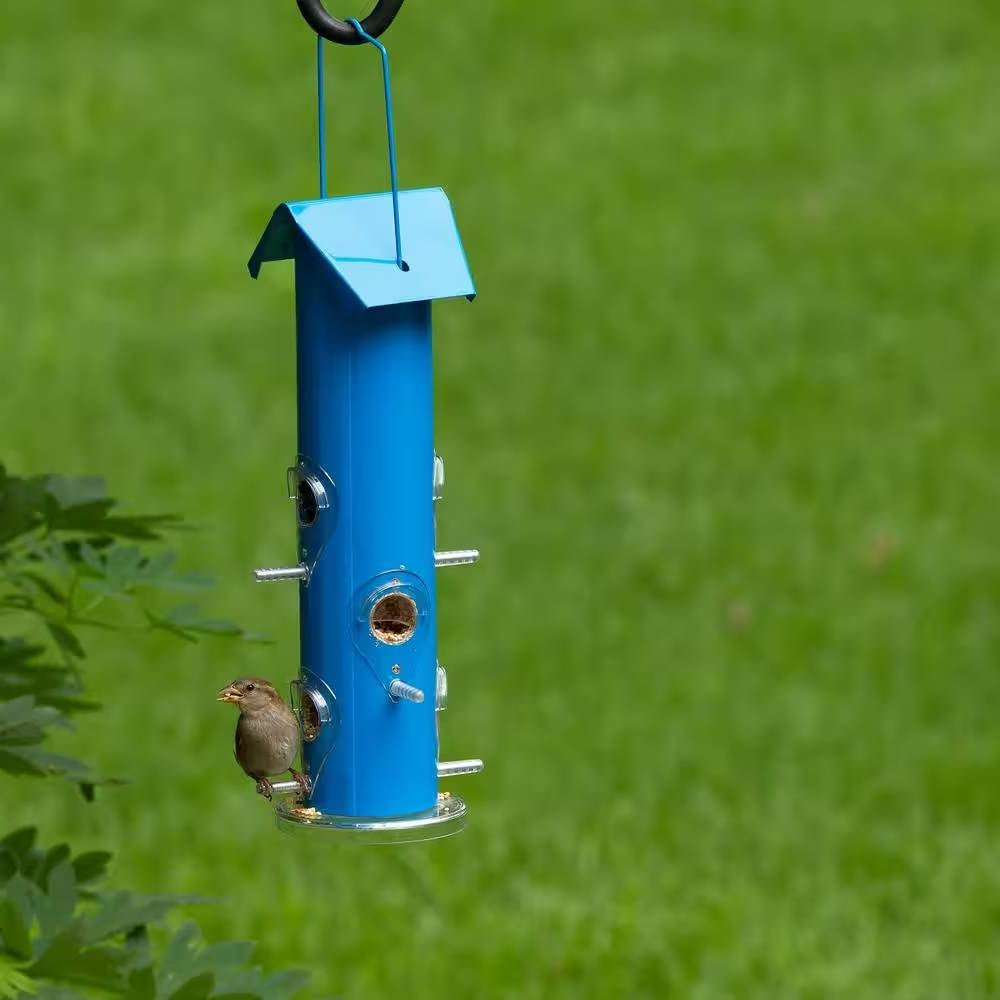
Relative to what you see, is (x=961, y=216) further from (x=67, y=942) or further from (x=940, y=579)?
(x=67, y=942)

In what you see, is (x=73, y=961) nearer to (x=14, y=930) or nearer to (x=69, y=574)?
(x=14, y=930)

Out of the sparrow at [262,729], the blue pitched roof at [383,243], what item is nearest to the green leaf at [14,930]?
the sparrow at [262,729]

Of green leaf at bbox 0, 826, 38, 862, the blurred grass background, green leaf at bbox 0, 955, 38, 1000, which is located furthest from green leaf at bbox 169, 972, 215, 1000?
the blurred grass background

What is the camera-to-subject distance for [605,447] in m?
8.48

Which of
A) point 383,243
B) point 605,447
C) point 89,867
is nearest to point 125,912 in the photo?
point 89,867

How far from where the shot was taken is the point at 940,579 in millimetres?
7430

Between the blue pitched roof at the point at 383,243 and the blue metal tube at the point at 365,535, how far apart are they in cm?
6

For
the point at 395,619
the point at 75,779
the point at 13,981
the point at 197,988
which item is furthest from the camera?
the point at 395,619

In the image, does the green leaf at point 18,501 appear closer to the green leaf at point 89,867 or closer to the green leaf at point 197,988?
the green leaf at point 89,867

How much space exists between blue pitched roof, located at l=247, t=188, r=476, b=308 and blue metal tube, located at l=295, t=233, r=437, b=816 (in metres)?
0.06

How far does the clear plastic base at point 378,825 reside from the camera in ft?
8.87

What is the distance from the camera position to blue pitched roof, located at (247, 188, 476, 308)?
8.72 ft

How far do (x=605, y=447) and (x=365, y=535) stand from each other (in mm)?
5719

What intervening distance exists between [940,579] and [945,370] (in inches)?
75.9
